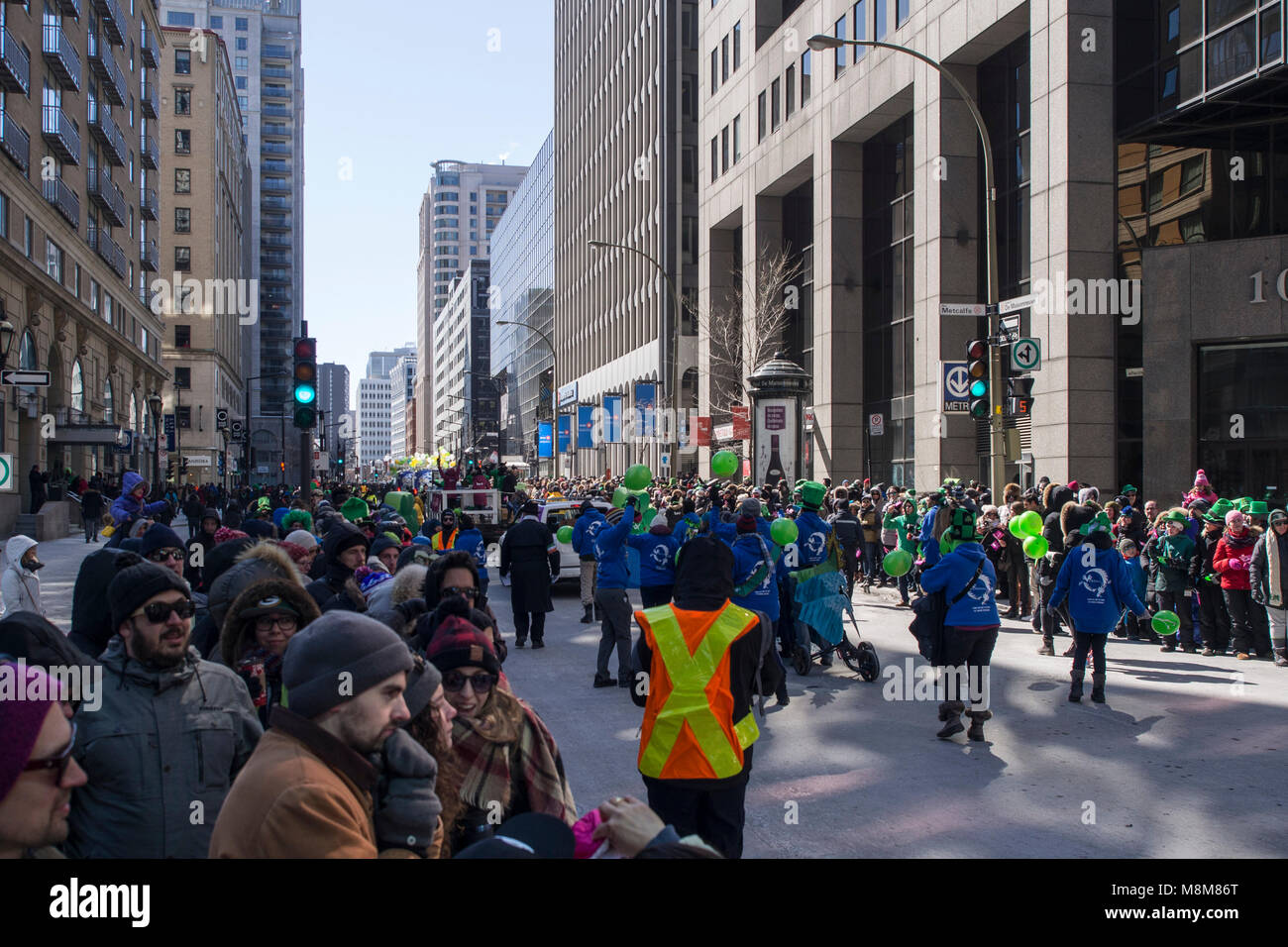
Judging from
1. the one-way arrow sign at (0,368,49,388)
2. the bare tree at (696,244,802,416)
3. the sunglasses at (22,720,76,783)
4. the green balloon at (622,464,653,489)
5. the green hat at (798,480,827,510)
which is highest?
the bare tree at (696,244,802,416)

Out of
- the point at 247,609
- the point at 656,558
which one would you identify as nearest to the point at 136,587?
the point at 247,609

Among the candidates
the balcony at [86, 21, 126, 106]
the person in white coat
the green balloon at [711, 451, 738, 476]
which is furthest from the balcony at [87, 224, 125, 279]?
the person in white coat

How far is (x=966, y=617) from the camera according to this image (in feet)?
29.5

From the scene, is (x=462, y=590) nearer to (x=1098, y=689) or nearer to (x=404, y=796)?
(x=404, y=796)

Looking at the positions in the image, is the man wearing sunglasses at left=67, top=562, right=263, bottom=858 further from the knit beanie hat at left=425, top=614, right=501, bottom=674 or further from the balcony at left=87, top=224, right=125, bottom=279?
the balcony at left=87, top=224, right=125, bottom=279

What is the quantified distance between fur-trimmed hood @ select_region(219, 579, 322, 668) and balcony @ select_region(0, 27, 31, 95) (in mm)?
33562

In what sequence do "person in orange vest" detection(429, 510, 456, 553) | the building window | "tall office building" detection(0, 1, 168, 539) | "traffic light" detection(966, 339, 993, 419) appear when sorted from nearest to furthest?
"person in orange vest" detection(429, 510, 456, 553) → "traffic light" detection(966, 339, 993, 419) → "tall office building" detection(0, 1, 168, 539) → the building window

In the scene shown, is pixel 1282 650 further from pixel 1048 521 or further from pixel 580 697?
pixel 580 697

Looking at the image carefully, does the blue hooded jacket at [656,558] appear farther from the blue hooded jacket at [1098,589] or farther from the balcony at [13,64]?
the balcony at [13,64]

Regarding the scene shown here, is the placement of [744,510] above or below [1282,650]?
above

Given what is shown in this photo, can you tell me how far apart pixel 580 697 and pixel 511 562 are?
3.53 m

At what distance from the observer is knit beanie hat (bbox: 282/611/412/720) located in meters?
2.59

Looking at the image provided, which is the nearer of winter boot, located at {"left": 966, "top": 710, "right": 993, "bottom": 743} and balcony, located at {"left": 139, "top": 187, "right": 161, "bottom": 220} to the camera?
winter boot, located at {"left": 966, "top": 710, "right": 993, "bottom": 743}
